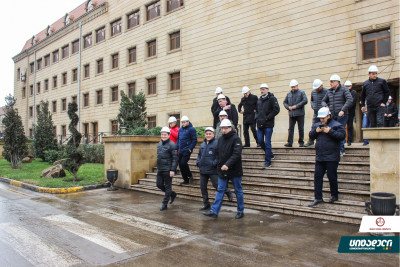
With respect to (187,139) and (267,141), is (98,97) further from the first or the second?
(267,141)

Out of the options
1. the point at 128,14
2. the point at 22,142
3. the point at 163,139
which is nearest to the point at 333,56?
the point at 163,139

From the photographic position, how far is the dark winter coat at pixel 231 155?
20.3 ft

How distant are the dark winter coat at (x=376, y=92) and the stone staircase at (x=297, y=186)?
Answer: 1.23 meters

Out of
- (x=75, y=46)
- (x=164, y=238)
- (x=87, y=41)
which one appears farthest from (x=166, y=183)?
(x=75, y=46)

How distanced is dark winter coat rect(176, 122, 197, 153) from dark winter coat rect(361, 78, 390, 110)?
476cm

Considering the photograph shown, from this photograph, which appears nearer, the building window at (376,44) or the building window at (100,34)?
the building window at (376,44)

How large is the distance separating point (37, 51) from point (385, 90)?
1894 inches

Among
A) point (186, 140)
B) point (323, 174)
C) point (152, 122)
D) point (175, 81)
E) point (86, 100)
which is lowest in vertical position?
point (323, 174)

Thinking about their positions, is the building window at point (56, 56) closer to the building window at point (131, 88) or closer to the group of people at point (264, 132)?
the building window at point (131, 88)

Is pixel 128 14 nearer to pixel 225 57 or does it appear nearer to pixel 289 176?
pixel 225 57

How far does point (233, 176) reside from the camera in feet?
20.7

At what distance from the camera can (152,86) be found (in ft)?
89.7

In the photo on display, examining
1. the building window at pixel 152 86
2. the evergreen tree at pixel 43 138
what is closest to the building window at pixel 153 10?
the building window at pixel 152 86

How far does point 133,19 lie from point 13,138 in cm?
1662
